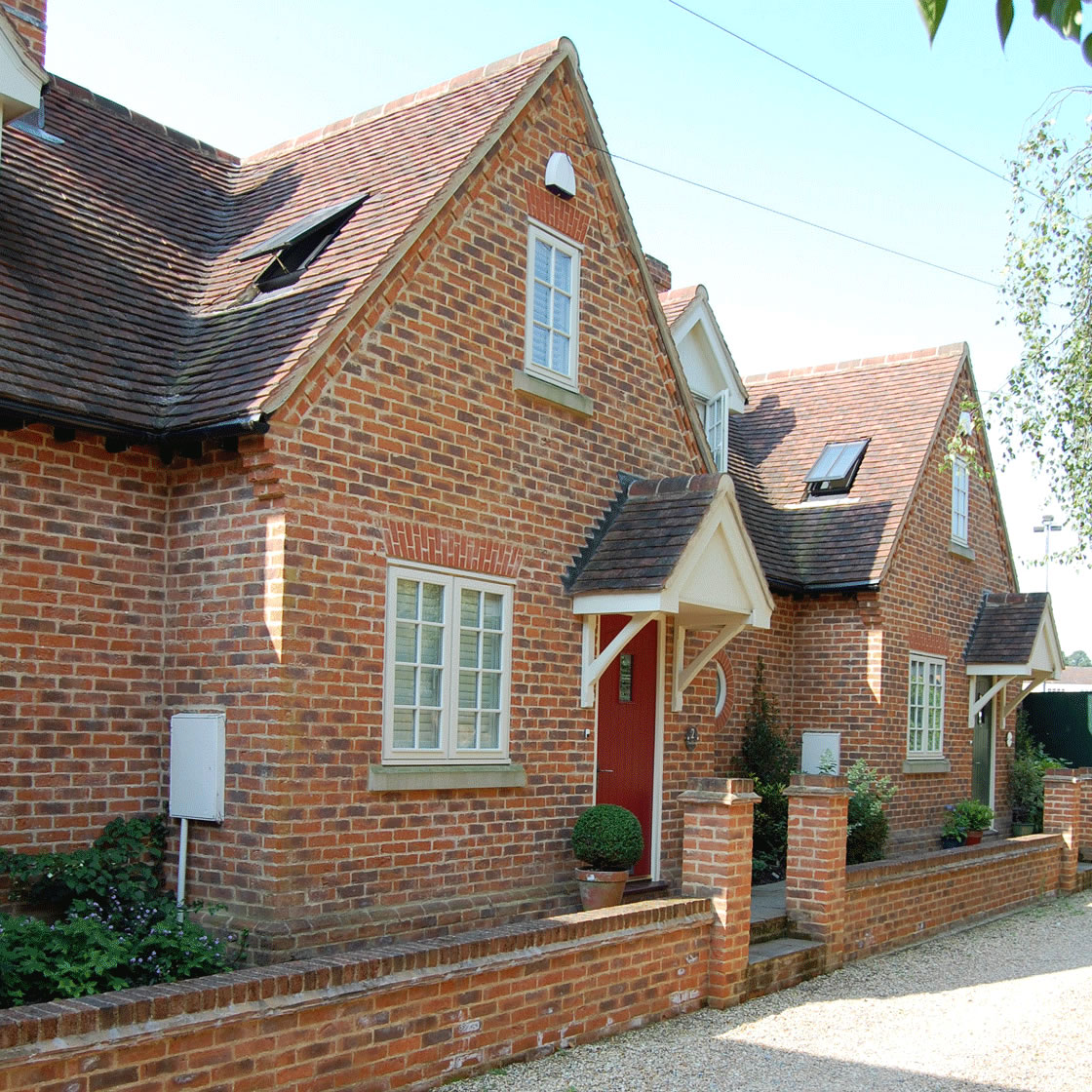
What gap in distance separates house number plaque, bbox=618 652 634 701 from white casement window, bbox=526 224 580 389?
263 cm

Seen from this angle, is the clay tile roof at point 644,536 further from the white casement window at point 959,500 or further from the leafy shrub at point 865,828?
the white casement window at point 959,500

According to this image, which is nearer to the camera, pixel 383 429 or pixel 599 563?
pixel 383 429

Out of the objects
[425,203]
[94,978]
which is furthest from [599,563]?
[94,978]

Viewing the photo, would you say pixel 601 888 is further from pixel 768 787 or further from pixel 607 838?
pixel 768 787

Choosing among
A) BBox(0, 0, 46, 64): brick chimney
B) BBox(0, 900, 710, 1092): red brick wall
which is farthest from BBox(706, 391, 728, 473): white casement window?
BBox(0, 0, 46, 64): brick chimney

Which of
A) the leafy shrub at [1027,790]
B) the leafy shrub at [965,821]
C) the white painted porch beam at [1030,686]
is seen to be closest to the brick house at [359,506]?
the leafy shrub at [965,821]

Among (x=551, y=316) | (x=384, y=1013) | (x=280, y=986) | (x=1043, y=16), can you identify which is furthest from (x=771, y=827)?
(x=1043, y=16)

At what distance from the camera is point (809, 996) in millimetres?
9836

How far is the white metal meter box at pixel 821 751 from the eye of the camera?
52.9ft

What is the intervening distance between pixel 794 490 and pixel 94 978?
1357 cm

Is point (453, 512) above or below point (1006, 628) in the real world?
above

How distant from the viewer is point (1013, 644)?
18641 mm

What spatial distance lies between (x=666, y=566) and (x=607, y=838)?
7.48 feet

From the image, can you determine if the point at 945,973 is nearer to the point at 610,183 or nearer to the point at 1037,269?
the point at 1037,269
